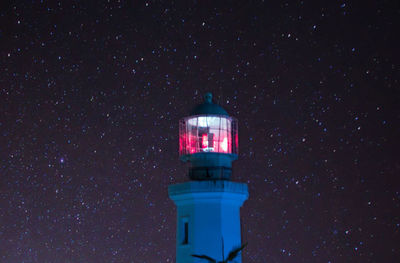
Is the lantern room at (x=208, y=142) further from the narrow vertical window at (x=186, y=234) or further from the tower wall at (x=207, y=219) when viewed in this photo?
the narrow vertical window at (x=186, y=234)

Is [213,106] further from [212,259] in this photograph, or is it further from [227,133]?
[212,259]

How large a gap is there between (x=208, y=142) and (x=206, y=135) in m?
0.17

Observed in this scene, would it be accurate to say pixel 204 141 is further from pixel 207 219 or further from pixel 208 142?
pixel 207 219

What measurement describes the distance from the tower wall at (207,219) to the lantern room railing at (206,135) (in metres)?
0.86

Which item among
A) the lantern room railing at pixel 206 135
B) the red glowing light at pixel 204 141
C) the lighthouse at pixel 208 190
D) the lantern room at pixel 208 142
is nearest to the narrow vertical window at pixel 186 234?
the lighthouse at pixel 208 190

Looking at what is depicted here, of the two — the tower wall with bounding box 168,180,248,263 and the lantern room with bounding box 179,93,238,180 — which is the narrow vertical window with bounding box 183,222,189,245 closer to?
the tower wall with bounding box 168,180,248,263

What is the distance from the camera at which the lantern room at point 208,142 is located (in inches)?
480

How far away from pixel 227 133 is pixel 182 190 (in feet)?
5.71

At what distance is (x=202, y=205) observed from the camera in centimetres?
1191

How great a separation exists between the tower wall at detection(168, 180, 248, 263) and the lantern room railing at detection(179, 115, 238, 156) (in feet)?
2.82

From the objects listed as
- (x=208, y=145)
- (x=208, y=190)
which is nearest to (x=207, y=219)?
(x=208, y=190)

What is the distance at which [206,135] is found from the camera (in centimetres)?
1242

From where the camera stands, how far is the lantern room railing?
40.4ft

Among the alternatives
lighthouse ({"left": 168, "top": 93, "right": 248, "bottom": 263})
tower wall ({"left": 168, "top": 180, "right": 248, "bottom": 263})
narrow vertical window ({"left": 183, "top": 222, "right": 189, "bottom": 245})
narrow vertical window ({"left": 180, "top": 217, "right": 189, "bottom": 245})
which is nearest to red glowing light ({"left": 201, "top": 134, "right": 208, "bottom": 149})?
lighthouse ({"left": 168, "top": 93, "right": 248, "bottom": 263})
